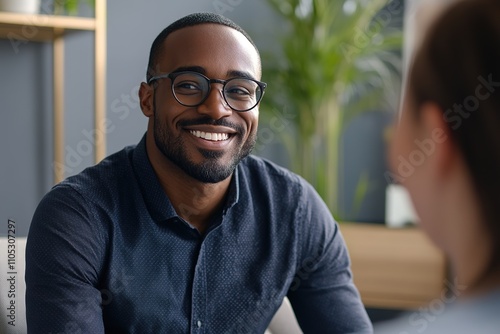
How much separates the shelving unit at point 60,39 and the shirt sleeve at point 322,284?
3.80 feet

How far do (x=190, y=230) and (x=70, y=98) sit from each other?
1533mm

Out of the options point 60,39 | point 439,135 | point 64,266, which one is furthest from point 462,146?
point 60,39

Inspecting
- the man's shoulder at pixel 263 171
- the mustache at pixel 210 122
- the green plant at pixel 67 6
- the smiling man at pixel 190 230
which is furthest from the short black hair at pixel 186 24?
the green plant at pixel 67 6

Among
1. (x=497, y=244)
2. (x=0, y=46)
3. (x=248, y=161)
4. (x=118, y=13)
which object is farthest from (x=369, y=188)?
(x=497, y=244)

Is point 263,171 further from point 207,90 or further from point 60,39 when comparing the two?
point 60,39

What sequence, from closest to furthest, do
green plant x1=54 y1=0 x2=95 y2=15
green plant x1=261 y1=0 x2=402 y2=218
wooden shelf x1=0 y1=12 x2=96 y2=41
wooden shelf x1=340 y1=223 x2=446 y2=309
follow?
wooden shelf x1=0 y1=12 x2=96 y2=41, green plant x1=54 y1=0 x2=95 y2=15, wooden shelf x1=340 y1=223 x2=446 y2=309, green plant x1=261 y1=0 x2=402 y2=218

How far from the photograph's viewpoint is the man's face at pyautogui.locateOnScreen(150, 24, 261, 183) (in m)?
1.37

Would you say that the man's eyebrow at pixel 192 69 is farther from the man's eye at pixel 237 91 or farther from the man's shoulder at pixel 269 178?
the man's shoulder at pixel 269 178

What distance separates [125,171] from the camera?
4.73ft

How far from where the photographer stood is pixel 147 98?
4.88 feet

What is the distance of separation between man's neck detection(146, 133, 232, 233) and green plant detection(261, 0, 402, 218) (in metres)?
1.84

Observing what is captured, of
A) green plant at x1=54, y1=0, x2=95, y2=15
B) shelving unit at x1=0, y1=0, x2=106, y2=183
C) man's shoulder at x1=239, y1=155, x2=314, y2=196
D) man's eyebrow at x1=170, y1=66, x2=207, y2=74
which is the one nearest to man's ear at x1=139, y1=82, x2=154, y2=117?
man's eyebrow at x1=170, y1=66, x2=207, y2=74

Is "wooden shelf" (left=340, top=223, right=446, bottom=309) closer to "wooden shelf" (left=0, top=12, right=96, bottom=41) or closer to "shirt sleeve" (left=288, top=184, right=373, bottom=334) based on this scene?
"wooden shelf" (left=0, top=12, right=96, bottom=41)

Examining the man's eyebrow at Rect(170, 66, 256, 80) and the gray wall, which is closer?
the man's eyebrow at Rect(170, 66, 256, 80)
